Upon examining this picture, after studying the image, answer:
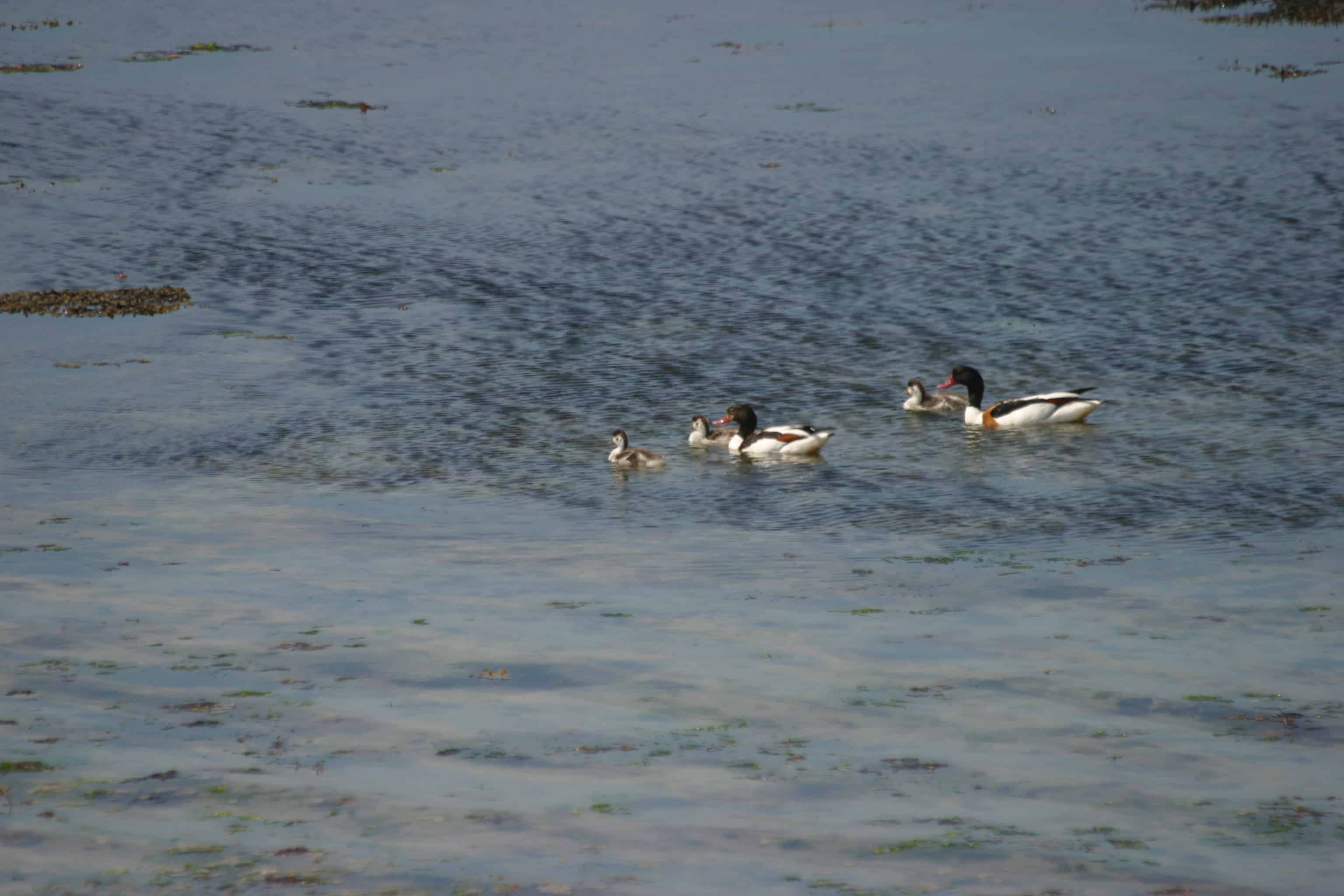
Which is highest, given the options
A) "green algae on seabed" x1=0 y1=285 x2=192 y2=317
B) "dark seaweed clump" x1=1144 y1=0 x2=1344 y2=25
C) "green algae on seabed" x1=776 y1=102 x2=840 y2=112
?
"dark seaweed clump" x1=1144 y1=0 x2=1344 y2=25

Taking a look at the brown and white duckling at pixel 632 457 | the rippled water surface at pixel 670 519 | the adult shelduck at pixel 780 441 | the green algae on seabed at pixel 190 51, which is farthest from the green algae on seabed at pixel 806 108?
the brown and white duckling at pixel 632 457

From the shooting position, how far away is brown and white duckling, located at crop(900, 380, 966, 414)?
22.6m

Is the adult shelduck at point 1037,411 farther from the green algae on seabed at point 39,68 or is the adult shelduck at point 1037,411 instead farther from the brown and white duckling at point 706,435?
the green algae on seabed at point 39,68

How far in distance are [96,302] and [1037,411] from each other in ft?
58.2

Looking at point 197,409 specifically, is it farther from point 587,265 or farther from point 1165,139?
point 1165,139

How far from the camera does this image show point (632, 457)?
1936 centimetres

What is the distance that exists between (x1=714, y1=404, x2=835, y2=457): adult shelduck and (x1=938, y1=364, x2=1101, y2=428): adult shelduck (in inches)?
99.1

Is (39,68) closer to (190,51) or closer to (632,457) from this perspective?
(190,51)

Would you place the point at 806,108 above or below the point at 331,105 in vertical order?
below

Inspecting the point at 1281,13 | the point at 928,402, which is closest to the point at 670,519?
the point at 928,402

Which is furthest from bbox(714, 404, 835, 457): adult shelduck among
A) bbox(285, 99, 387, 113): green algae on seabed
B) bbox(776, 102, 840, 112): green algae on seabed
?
bbox(285, 99, 387, 113): green algae on seabed

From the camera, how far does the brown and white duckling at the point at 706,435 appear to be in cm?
2100

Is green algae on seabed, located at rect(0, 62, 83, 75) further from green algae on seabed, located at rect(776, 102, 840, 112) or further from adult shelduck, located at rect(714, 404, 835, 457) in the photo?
adult shelduck, located at rect(714, 404, 835, 457)

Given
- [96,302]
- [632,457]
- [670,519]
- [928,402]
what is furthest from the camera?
[96,302]
